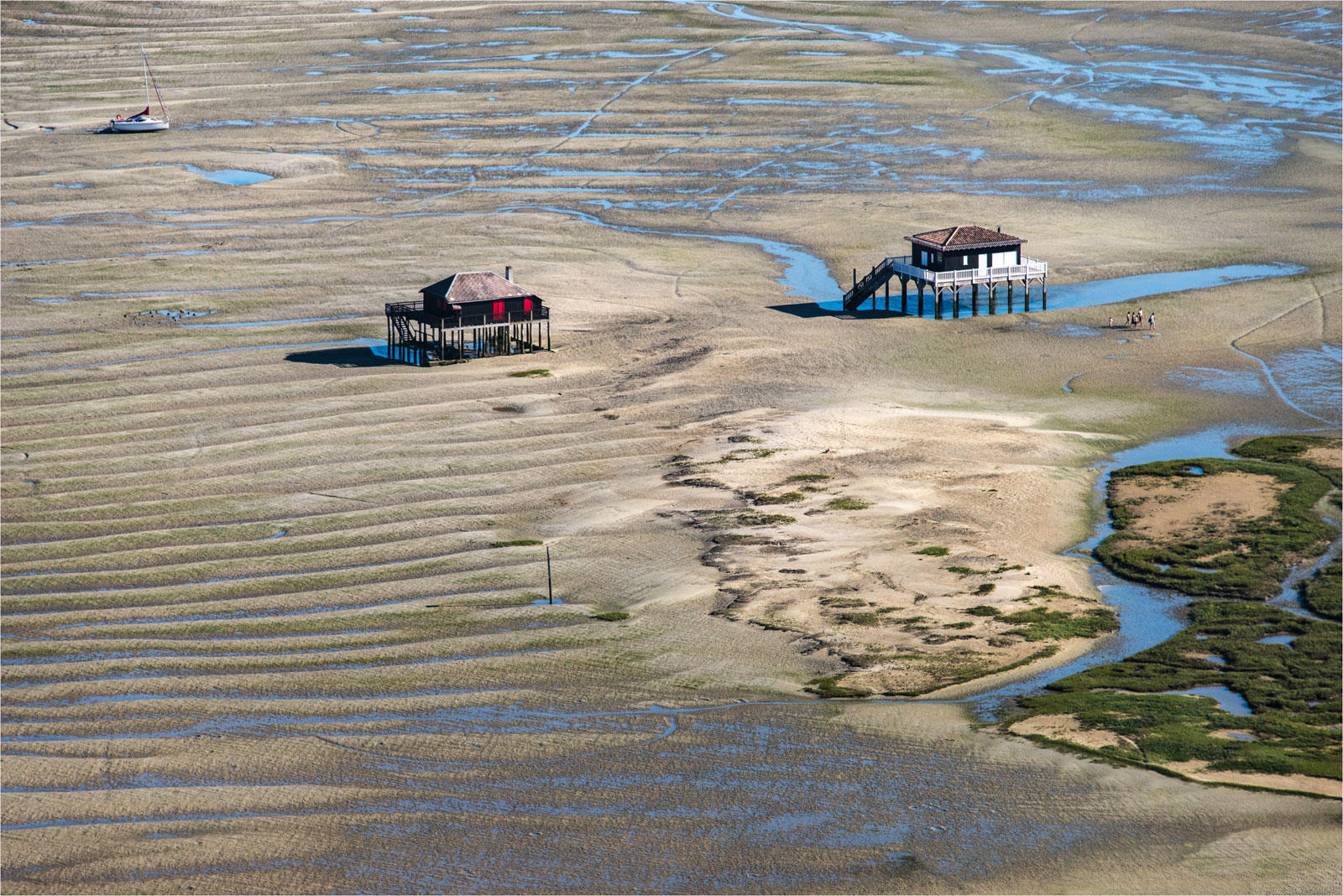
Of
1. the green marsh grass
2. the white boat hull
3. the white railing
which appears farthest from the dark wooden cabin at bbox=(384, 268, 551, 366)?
the white boat hull

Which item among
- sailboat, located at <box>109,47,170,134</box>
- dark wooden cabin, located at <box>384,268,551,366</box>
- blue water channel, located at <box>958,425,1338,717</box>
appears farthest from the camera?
sailboat, located at <box>109,47,170,134</box>

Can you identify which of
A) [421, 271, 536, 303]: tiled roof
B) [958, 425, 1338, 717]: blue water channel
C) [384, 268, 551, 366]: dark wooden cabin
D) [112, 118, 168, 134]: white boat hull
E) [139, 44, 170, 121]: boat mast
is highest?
[139, 44, 170, 121]: boat mast

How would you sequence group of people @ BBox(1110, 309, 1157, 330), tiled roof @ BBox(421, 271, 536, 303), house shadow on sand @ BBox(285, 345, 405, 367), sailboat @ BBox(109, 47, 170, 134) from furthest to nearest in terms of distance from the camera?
sailboat @ BBox(109, 47, 170, 134), group of people @ BBox(1110, 309, 1157, 330), tiled roof @ BBox(421, 271, 536, 303), house shadow on sand @ BBox(285, 345, 405, 367)

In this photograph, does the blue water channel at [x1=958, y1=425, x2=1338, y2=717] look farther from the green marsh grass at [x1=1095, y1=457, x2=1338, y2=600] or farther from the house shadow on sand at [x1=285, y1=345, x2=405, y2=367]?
the house shadow on sand at [x1=285, y1=345, x2=405, y2=367]

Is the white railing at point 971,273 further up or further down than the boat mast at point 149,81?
further down

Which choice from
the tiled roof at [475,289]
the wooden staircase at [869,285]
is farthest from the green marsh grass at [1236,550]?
the tiled roof at [475,289]

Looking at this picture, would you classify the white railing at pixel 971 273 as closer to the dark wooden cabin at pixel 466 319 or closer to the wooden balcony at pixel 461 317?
the wooden balcony at pixel 461 317
